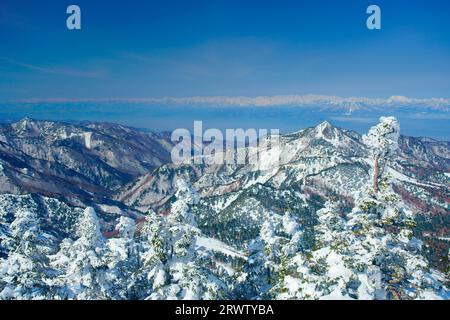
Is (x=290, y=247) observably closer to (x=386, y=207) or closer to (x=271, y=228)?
(x=271, y=228)

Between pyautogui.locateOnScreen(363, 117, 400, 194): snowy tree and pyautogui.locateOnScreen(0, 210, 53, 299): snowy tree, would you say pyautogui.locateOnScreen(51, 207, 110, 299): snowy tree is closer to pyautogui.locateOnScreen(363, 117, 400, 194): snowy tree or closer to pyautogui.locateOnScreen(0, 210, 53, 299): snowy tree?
pyautogui.locateOnScreen(0, 210, 53, 299): snowy tree

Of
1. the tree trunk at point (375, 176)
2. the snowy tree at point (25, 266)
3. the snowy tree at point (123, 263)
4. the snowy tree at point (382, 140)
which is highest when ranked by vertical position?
the snowy tree at point (382, 140)

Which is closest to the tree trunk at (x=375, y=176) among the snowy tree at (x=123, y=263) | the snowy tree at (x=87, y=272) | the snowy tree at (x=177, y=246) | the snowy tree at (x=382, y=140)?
the snowy tree at (x=382, y=140)

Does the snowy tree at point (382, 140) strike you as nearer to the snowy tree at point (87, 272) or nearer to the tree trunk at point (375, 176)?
the tree trunk at point (375, 176)

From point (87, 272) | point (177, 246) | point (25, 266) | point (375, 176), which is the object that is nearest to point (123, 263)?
point (87, 272)

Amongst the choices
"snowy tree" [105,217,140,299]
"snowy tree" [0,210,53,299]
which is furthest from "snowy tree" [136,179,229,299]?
"snowy tree" [105,217,140,299]

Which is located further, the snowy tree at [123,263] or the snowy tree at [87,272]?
the snowy tree at [123,263]

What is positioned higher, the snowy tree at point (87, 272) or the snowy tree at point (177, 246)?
the snowy tree at point (177, 246)

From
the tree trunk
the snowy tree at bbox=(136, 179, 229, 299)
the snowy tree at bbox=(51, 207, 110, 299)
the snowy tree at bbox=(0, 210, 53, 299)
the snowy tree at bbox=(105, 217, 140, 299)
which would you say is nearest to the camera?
the tree trunk

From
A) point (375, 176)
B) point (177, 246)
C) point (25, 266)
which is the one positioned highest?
point (375, 176)

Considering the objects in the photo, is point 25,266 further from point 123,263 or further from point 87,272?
point 123,263

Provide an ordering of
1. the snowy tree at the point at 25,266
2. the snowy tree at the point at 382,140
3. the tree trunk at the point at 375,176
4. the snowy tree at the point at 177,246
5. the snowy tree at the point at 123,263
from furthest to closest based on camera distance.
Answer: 1. the snowy tree at the point at 123,263
2. the snowy tree at the point at 25,266
3. the snowy tree at the point at 177,246
4. the tree trunk at the point at 375,176
5. the snowy tree at the point at 382,140
